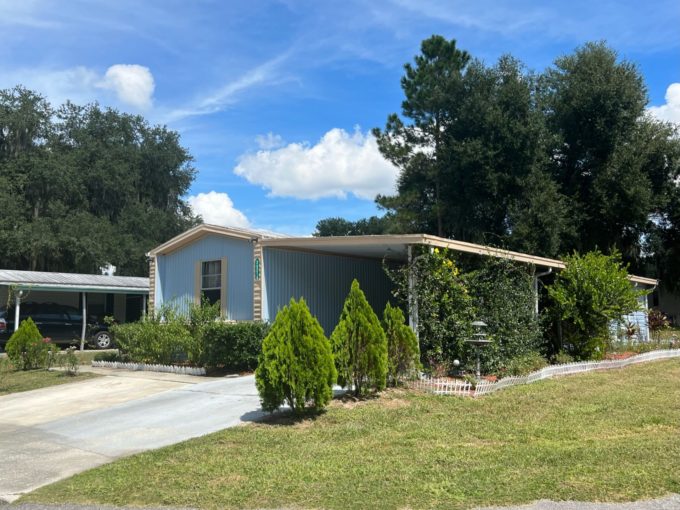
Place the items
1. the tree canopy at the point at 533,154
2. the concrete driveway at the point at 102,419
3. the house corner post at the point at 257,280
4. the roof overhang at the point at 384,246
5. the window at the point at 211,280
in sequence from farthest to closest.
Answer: the tree canopy at the point at 533,154
the window at the point at 211,280
the house corner post at the point at 257,280
the roof overhang at the point at 384,246
the concrete driveway at the point at 102,419

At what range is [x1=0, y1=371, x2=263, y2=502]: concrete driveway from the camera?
6.24m

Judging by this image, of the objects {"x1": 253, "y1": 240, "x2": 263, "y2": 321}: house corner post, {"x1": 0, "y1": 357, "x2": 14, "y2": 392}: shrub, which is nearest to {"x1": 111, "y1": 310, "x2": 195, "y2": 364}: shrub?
{"x1": 253, "y1": 240, "x2": 263, "y2": 321}: house corner post

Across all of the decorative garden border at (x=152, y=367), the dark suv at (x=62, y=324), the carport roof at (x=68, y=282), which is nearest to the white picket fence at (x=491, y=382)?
the decorative garden border at (x=152, y=367)

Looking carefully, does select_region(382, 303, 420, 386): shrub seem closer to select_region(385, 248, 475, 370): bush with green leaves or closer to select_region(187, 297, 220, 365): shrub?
select_region(385, 248, 475, 370): bush with green leaves

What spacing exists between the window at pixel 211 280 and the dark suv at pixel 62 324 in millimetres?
7337

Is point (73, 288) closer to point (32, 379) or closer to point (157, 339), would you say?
point (32, 379)

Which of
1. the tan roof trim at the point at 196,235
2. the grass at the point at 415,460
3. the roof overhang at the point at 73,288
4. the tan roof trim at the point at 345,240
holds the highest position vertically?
the tan roof trim at the point at 196,235

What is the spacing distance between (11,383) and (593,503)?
11.0m

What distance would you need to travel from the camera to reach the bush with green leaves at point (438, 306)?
10531 mm

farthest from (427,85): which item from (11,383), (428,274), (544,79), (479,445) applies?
(479,445)

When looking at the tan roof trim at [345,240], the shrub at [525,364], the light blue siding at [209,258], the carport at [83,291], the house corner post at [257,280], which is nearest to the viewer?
the shrub at [525,364]

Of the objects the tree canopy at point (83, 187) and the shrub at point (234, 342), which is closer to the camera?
the shrub at point (234, 342)

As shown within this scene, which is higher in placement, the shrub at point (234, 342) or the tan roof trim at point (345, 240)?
the tan roof trim at point (345, 240)

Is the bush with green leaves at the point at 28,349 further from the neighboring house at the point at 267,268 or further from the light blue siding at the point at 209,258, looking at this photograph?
the light blue siding at the point at 209,258
